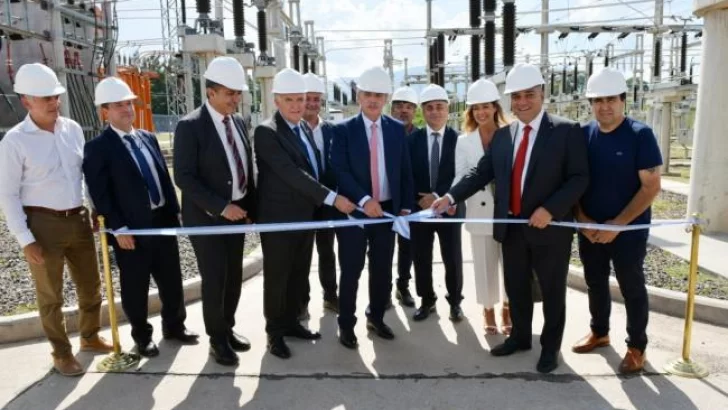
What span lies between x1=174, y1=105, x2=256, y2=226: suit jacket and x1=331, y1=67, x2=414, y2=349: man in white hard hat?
2.98 ft

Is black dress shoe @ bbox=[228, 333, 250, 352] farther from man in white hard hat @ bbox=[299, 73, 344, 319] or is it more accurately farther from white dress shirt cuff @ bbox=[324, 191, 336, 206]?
white dress shirt cuff @ bbox=[324, 191, 336, 206]

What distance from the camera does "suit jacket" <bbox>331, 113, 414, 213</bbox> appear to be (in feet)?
14.3

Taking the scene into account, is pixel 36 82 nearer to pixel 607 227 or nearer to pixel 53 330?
pixel 53 330

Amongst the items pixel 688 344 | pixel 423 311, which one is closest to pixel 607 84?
pixel 688 344

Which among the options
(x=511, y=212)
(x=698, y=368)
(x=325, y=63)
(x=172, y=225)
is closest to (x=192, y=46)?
(x=172, y=225)

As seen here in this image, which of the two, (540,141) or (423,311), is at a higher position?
(540,141)

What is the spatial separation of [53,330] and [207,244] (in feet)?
4.37

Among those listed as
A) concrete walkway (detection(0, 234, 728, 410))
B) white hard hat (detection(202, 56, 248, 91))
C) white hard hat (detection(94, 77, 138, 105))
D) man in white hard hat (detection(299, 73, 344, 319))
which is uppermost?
white hard hat (detection(202, 56, 248, 91))

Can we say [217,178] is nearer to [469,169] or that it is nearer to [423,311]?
[469,169]

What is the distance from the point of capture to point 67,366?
416cm

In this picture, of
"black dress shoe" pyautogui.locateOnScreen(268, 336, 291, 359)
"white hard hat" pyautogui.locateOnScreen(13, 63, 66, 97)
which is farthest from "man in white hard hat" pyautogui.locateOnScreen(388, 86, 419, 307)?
"white hard hat" pyautogui.locateOnScreen(13, 63, 66, 97)

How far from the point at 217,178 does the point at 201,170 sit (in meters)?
0.13

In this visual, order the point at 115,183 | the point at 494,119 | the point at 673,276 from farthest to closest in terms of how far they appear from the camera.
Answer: the point at 673,276 → the point at 494,119 → the point at 115,183

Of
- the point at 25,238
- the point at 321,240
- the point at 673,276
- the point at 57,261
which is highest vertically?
the point at 25,238
